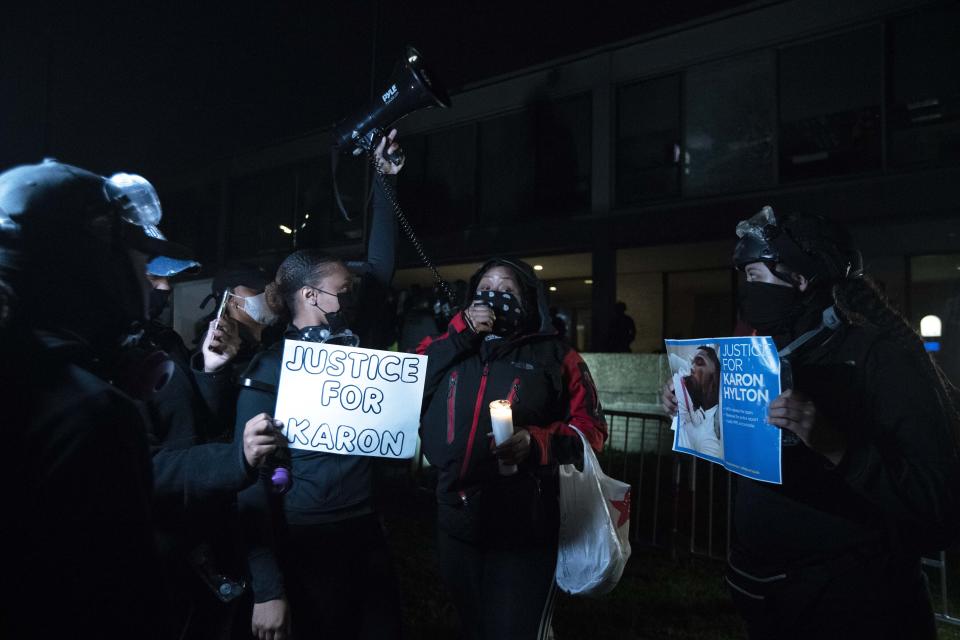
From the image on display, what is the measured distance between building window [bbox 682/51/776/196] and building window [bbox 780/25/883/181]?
1.13 feet

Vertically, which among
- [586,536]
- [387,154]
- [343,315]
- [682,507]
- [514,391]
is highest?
[387,154]

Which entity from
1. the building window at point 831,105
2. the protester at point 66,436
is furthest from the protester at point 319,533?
the building window at point 831,105

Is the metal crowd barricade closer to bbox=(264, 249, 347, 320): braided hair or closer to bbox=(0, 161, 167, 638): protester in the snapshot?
bbox=(264, 249, 347, 320): braided hair

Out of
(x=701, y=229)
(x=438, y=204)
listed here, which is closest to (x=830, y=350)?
(x=701, y=229)

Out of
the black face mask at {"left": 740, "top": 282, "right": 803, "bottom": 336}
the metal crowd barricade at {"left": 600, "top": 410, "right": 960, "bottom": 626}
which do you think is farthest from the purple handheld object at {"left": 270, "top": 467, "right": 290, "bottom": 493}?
the metal crowd barricade at {"left": 600, "top": 410, "right": 960, "bottom": 626}

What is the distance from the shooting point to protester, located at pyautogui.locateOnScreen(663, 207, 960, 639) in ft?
5.95

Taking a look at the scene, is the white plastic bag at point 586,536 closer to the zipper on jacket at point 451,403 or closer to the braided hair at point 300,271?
the zipper on jacket at point 451,403

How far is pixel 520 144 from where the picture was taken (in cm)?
1625

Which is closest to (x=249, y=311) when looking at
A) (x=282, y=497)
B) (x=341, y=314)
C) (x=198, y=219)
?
(x=341, y=314)

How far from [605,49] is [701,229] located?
17.2 feet

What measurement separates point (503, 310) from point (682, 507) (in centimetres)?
544

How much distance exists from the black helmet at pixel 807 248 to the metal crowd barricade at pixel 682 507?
2.65 metres

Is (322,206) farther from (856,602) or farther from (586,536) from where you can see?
(856,602)

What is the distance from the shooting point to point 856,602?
6.34 ft
